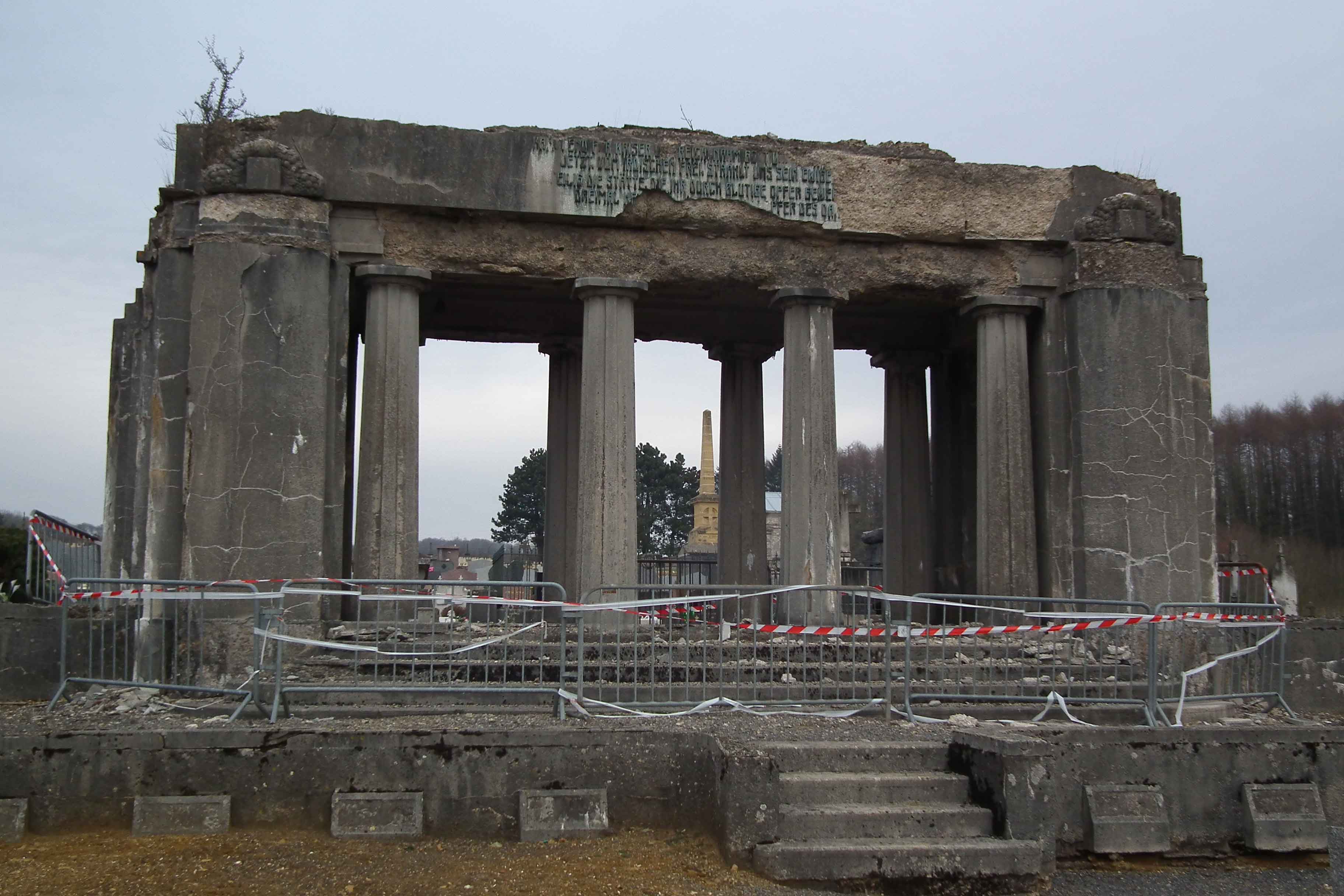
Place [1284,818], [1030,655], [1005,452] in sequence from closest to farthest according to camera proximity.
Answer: [1284,818] < [1030,655] < [1005,452]

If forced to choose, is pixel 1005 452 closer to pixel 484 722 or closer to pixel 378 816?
pixel 484 722

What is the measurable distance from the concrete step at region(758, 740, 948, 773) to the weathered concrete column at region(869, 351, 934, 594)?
7802mm

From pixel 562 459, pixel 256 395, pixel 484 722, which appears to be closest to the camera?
pixel 484 722

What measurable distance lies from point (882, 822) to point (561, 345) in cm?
964

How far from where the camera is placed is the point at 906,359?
52.9 feet

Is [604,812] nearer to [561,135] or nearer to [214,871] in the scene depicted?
[214,871]

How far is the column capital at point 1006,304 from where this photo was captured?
1303cm

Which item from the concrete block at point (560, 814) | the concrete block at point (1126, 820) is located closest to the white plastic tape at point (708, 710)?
the concrete block at point (560, 814)

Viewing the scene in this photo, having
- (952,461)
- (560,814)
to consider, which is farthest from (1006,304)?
(560,814)

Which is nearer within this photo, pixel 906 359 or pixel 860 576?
pixel 906 359

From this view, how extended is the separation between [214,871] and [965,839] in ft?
13.6

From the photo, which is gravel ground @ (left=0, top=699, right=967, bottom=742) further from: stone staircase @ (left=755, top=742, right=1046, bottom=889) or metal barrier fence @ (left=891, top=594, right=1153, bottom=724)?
metal barrier fence @ (left=891, top=594, right=1153, bottom=724)

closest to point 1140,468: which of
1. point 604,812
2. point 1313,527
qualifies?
point 604,812

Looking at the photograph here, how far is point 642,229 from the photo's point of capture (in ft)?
41.2
